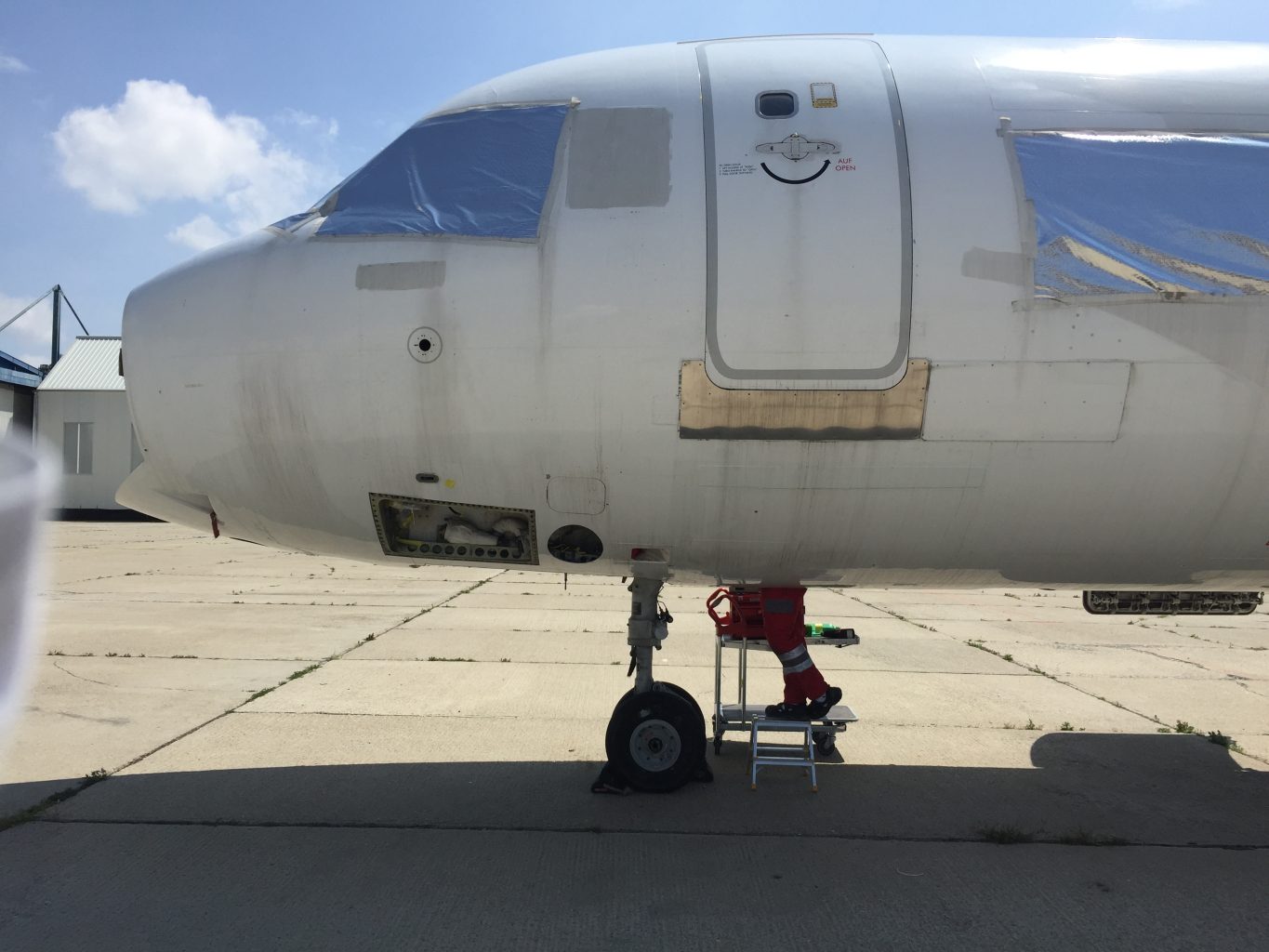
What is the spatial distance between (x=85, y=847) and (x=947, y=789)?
4104mm

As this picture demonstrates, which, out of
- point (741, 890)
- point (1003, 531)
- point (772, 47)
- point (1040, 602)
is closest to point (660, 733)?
point (741, 890)

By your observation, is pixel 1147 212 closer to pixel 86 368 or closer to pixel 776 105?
pixel 776 105

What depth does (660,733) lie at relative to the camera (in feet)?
15.6

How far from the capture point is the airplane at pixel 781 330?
3.61 metres

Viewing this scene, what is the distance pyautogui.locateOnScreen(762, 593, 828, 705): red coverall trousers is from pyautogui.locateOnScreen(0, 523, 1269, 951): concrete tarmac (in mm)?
504

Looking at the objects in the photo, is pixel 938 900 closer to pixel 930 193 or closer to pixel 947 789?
pixel 947 789

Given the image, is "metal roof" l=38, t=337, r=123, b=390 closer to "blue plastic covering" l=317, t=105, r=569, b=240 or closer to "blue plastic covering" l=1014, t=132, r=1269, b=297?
"blue plastic covering" l=317, t=105, r=569, b=240

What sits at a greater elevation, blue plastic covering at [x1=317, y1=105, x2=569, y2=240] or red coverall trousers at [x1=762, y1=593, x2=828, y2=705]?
blue plastic covering at [x1=317, y1=105, x2=569, y2=240]

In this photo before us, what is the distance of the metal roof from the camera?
29.3m

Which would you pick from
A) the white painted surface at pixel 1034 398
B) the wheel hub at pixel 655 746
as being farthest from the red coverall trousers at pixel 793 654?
the white painted surface at pixel 1034 398

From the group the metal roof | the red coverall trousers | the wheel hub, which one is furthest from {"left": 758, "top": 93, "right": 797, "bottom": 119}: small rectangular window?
the metal roof

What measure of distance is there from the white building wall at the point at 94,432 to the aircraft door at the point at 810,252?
1163 inches

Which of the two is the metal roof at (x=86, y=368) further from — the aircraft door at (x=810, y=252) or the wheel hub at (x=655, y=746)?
the aircraft door at (x=810, y=252)

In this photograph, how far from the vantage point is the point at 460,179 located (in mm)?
4047
